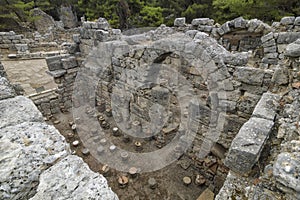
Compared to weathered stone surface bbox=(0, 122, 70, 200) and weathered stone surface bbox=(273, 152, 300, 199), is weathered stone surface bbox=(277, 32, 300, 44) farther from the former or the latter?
weathered stone surface bbox=(0, 122, 70, 200)

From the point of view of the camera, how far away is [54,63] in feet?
18.5

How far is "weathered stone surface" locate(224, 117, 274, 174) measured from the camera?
65.4 inches

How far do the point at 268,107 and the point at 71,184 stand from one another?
2388mm

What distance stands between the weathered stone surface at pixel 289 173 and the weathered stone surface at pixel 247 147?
44cm

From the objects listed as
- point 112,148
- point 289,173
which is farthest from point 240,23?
point 289,173

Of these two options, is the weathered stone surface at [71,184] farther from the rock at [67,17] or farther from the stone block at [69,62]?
the rock at [67,17]

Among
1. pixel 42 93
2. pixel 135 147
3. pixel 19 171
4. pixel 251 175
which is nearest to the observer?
pixel 19 171

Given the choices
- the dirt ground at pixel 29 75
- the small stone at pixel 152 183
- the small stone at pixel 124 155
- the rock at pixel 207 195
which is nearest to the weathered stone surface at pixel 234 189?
the rock at pixel 207 195

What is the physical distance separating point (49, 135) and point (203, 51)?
3180 mm

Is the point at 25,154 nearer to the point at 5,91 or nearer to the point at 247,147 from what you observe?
the point at 5,91

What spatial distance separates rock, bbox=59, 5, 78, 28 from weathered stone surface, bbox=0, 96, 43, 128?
68.0ft

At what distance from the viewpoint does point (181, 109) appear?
4648mm

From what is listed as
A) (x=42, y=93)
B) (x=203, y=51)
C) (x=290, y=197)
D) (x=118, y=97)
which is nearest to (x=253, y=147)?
(x=290, y=197)

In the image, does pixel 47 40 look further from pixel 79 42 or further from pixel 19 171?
pixel 19 171
